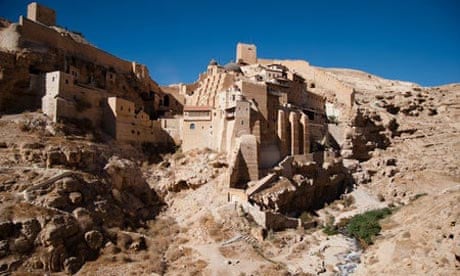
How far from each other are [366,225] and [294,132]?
27.9 feet

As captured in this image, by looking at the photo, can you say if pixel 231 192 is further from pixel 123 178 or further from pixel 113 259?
pixel 113 259

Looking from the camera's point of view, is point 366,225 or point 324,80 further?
point 324,80

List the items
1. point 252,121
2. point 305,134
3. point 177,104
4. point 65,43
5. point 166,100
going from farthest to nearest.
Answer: point 177,104
point 166,100
point 305,134
point 65,43
point 252,121

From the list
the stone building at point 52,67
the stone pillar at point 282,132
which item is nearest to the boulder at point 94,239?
the stone building at point 52,67

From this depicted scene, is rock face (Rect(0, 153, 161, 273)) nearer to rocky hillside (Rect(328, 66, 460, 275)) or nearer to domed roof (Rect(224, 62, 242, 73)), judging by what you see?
rocky hillside (Rect(328, 66, 460, 275))

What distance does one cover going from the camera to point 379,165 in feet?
115

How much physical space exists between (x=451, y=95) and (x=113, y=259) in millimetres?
35925

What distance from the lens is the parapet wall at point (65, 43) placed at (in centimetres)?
2653

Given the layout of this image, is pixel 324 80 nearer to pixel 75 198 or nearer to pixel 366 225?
pixel 366 225

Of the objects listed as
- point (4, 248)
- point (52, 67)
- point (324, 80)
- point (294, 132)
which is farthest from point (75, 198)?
point (324, 80)

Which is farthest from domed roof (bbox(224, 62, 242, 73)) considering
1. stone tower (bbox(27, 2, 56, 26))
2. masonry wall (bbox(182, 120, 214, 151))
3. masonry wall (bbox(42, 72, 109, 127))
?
stone tower (bbox(27, 2, 56, 26))

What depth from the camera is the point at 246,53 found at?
140 ft

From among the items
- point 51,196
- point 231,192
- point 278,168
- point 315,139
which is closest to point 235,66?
point 315,139

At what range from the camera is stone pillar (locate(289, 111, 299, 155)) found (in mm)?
29938
